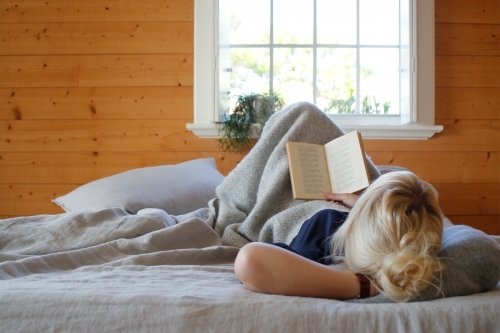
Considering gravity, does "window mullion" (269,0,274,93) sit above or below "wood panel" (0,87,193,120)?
above

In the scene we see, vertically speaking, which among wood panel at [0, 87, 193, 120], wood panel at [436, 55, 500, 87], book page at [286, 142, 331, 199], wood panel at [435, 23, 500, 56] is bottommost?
book page at [286, 142, 331, 199]

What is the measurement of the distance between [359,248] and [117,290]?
480 mm

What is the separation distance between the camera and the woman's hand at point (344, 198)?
5.28 ft

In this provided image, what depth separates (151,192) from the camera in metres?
2.11

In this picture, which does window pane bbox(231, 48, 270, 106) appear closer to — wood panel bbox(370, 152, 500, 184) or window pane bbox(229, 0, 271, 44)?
window pane bbox(229, 0, 271, 44)

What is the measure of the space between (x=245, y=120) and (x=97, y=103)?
79 cm

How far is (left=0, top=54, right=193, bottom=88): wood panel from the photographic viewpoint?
2861 millimetres

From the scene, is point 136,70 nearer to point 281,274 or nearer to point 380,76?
point 380,76

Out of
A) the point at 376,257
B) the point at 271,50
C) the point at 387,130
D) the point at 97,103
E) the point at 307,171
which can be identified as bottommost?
the point at 376,257

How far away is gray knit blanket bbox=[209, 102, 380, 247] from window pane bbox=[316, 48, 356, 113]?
45.1 inches

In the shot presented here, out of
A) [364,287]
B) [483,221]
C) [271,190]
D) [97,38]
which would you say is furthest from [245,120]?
[364,287]

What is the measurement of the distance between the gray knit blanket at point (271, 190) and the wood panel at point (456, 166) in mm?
1054

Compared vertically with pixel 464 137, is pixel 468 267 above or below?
below

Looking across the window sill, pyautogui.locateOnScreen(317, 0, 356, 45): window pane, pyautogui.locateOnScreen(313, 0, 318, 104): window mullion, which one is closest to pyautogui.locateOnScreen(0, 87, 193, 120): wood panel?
the window sill
